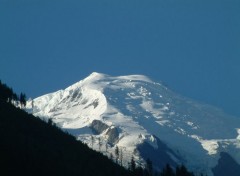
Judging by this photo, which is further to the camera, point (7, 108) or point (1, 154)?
point (7, 108)

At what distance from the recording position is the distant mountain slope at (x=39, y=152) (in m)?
127

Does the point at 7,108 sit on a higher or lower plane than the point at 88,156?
higher

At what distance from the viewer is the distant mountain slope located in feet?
418

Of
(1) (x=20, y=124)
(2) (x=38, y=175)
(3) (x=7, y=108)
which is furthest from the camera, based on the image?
(3) (x=7, y=108)

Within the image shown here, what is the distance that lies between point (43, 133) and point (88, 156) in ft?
43.4

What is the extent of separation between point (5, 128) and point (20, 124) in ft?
59.5

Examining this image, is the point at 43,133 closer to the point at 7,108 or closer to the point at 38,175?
the point at 7,108

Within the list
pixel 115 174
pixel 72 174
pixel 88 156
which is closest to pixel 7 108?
pixel 88 156

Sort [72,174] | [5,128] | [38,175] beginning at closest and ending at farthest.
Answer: [38,175]
[72,174]
[5,128]

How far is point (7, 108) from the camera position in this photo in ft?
604

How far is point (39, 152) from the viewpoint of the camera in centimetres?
14400

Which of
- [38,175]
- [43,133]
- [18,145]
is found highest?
[43,133]

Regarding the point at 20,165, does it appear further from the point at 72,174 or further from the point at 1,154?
the point at 72,174

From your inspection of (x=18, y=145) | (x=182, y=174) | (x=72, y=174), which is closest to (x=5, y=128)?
(x=18, y=145)
